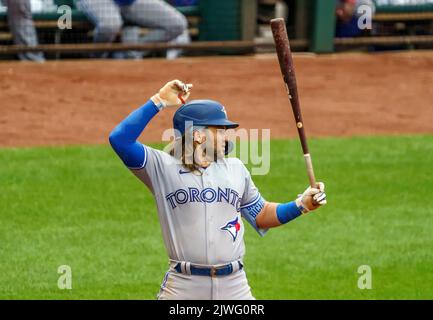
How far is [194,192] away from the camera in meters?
5.80

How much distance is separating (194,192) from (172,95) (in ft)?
1.67

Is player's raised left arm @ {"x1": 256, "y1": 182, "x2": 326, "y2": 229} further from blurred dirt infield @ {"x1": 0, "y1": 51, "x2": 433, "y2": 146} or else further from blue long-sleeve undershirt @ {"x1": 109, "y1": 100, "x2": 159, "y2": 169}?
blurred dirt infield @ {"x1": 0, "y1": 51, "x2": 433, "y2": 146}

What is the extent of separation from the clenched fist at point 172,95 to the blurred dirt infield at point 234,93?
709 centimetres

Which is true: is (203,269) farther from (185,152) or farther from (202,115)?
(202,115)

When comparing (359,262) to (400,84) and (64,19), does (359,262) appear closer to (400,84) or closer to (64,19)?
(400,84)

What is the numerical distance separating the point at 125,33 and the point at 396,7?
13.1 feet

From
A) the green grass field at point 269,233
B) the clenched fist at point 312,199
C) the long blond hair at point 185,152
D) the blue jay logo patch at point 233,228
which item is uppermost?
the long blond hair at point 185,152

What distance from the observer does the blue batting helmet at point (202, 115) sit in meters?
5.81

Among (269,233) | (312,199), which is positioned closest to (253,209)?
(312,199)

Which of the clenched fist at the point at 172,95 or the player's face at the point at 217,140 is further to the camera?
the player's face at the point at 217,140

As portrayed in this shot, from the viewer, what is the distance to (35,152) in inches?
481

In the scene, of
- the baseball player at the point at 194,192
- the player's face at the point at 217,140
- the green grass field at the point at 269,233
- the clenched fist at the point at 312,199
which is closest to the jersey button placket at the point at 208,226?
the baseball player at the point at 194,192

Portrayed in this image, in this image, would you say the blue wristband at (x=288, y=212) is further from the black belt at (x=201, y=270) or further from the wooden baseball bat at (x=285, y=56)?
the black belt at (x=201, y=270)
